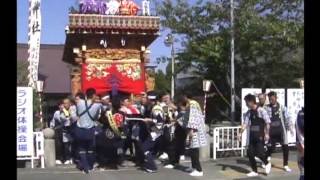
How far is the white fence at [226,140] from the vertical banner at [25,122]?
4223 millimetres

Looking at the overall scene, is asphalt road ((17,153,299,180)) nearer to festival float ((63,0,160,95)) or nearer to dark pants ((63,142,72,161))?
dark pants ((63,142,72,161))

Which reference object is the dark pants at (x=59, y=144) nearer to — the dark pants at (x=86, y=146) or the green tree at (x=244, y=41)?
the dark pants at (x=86, y=146)

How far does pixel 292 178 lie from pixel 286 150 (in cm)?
80

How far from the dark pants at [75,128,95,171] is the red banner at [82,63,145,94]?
10.1 metres

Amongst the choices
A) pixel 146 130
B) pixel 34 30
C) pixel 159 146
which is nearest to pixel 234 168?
pixel 146 130

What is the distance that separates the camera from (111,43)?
21438 mm

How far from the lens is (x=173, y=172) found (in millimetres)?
10844

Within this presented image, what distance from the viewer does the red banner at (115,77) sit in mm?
21172

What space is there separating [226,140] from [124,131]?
2.87m

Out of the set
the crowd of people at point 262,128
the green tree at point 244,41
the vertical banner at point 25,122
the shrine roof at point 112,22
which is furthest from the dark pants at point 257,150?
the shrine roof at point 112,22

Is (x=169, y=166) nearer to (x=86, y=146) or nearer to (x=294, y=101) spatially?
(x=86, y=146)

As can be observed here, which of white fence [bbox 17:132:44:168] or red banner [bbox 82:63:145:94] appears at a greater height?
red banner [bbox 82:63:145:94]

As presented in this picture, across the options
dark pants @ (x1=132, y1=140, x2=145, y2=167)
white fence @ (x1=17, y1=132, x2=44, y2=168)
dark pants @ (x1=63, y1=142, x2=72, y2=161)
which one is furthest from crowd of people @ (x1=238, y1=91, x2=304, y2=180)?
white fence @ (x1=17, y1=132, x2=44, y2=168)

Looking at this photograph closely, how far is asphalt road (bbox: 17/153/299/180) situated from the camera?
10.2 m
